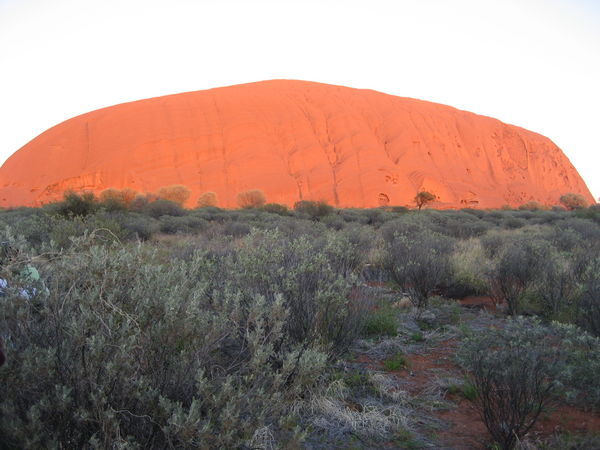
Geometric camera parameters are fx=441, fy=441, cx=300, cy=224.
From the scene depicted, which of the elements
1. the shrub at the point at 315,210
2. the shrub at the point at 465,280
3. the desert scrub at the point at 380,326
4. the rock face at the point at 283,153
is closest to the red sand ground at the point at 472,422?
the desert scrub at the point at 380,326

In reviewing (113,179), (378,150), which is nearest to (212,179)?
(113,179)

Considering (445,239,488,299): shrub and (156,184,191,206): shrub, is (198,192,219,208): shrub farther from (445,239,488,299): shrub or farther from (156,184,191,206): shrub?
(445,239,488,299): shrub

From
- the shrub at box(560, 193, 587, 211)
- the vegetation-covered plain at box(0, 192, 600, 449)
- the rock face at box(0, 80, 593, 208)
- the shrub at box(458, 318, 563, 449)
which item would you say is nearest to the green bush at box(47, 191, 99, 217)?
the vegetation-covered plain at box(0, 192, 600, 449)

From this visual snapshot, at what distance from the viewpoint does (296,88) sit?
6175 centimetres

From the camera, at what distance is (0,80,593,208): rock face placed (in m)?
47.4

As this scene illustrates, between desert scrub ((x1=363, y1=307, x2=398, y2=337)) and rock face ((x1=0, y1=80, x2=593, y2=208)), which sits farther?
rock face ((x1=0, y1=80, x2=593, y2=208))

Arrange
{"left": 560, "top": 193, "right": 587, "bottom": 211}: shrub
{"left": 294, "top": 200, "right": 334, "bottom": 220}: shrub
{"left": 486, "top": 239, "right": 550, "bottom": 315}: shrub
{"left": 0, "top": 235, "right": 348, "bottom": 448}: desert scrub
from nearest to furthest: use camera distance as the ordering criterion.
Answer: {"left": 0, "top": 235, "right": 348, "bottom": 448}: desert scrub
{"left": 486, "top": 239, "right": 550, "bottom": 315}: shrub
{"left": 294, "top": 200, "right": 334, "bottom": 220}: shrub
{"left": 560, "top": 193, "right": 587, "bottom": 211}: shrub

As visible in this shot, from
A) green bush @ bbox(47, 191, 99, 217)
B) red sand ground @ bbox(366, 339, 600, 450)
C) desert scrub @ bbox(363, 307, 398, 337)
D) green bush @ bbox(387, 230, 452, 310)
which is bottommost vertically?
red sand ground @ bbox(366, 339, 600, 450)

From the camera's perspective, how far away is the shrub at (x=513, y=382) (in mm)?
2941

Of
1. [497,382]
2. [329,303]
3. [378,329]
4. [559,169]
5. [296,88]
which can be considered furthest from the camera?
[559,169]

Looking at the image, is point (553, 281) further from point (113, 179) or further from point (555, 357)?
point (113, 179)

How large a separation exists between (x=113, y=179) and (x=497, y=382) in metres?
50.0

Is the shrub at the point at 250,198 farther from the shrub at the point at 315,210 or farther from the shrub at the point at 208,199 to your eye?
the shrub at the point at 315,210

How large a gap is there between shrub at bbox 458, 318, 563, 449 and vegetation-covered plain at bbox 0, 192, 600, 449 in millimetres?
14
